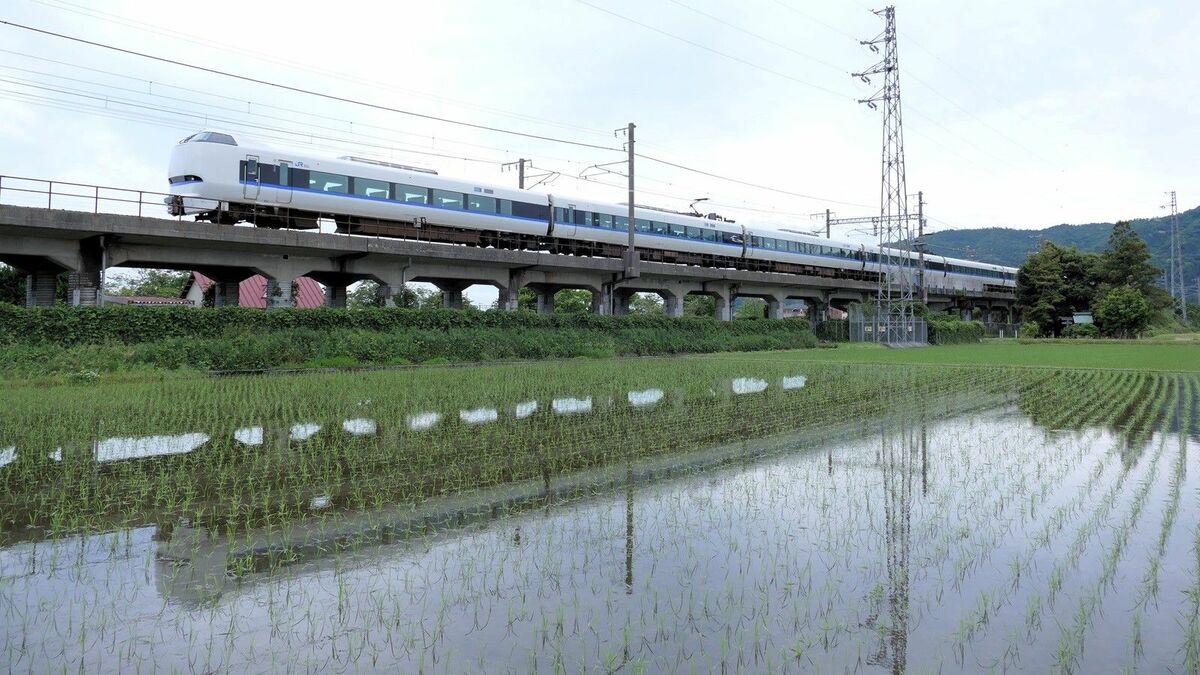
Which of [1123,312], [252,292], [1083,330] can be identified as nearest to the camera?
[252,292]

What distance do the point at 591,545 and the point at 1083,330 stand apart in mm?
75054

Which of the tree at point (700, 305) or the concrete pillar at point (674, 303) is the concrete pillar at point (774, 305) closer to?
the concrete pillar at point (674, 303)

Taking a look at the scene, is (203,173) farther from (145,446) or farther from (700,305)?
(700,305)

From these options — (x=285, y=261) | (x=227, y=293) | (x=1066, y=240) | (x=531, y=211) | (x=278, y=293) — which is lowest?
(x=278, y=293)

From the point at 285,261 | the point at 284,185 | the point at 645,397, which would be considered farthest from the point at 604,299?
the point at 645,397

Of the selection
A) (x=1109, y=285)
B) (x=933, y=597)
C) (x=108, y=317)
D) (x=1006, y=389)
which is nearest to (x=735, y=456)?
(x=933, y=597)

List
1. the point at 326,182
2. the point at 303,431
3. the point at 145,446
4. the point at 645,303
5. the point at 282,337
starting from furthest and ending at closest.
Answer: the point at 645,303 → the point at 326,182 → the point at 282,337 → the point at 303,431 → the point at 145,446

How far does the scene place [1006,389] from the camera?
19.6 m

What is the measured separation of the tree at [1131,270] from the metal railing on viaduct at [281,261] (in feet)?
157

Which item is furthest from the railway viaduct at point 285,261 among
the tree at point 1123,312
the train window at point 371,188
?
the tree at point 1123,312

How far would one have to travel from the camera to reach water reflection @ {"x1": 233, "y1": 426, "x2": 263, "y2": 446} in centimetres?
1020

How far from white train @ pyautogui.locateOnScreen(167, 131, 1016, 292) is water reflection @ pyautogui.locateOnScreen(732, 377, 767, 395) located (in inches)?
621

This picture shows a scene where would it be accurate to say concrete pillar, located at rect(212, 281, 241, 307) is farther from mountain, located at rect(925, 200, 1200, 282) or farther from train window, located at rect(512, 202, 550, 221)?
mountain, located at rect(925, 200, 1200, 282)

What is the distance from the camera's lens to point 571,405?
15.0m
